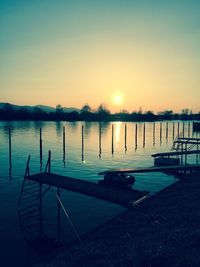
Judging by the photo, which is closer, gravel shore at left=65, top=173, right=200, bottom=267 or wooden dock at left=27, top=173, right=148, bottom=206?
gravel shore at left=65, top=173, right=200, bottom=267

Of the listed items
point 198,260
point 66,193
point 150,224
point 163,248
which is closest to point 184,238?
point 163,248

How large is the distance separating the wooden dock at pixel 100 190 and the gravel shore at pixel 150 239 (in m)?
0.86

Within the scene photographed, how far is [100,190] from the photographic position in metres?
18.3

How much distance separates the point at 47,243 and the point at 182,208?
28.4 feet

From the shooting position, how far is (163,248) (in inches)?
→ 377

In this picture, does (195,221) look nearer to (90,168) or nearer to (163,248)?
(163,248)

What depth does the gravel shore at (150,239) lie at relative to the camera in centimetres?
895

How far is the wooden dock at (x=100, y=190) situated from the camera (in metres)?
16.5

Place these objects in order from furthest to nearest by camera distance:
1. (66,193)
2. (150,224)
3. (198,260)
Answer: (66,193), (150,224), (198,260)

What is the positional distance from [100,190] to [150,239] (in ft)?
25.4

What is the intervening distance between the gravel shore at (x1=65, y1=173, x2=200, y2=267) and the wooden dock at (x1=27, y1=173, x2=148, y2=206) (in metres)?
0.86

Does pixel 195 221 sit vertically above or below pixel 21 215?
above

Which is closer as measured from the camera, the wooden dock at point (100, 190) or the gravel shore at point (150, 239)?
the gravel shore at point (150, 239)

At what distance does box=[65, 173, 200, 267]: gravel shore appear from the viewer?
29.4ft
